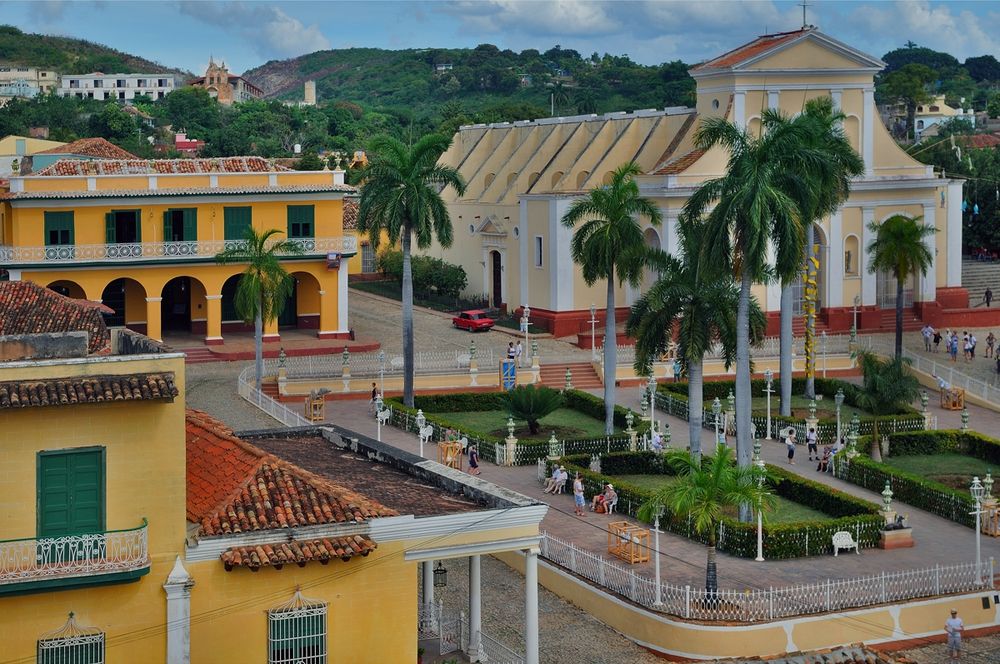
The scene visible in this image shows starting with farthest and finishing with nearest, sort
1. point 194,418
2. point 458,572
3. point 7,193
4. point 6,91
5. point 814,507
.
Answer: point 6,91 < point 7,193 < point 814,507 < point 458,572 < point 194,418

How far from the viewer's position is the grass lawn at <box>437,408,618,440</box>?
43531 mm

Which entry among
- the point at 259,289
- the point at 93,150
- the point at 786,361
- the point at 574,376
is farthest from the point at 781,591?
the point at 93,150

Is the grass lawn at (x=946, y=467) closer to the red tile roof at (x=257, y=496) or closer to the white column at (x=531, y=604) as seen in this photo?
the white column at (x=531, y=604)

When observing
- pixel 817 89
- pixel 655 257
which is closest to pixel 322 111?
pixel 817 89

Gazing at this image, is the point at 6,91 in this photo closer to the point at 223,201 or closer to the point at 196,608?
the point at 223,201

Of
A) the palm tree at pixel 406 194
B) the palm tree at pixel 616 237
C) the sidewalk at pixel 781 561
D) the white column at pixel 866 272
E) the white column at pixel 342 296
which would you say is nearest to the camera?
the sidewalk at pixel 781 561

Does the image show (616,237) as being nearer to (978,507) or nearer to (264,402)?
(264,402)

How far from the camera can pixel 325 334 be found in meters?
55.4

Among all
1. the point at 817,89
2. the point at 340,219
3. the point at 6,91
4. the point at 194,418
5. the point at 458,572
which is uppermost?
the point at 6,91

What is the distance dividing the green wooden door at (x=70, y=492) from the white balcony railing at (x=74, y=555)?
189 millimetres

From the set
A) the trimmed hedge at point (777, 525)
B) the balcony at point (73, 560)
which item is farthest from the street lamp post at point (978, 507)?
the balcony at point (73, 560)

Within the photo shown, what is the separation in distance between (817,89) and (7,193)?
89.7ft

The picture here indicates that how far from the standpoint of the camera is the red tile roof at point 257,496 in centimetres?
2130

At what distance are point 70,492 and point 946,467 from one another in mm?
25108
